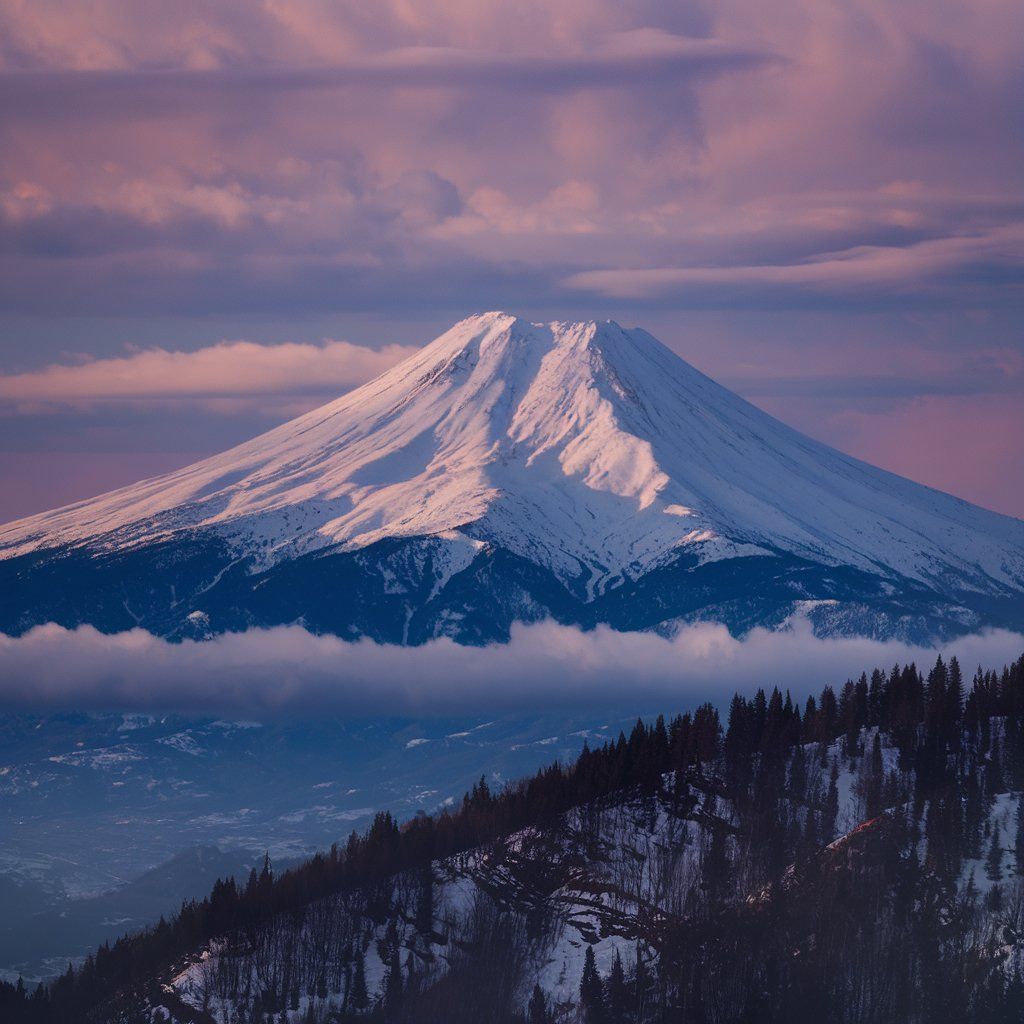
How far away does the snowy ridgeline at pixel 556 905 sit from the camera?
516 ft

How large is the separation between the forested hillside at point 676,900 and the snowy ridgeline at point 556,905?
0.20 metres

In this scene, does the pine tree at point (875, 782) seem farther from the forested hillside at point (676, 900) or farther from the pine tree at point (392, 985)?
the pine tree at point (392, 985)

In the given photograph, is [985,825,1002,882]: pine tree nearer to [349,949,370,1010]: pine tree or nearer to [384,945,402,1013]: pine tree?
[384,945,402,1013]: pine tree

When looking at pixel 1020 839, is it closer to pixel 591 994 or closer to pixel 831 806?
pixel 831 806

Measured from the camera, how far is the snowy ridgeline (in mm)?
157125

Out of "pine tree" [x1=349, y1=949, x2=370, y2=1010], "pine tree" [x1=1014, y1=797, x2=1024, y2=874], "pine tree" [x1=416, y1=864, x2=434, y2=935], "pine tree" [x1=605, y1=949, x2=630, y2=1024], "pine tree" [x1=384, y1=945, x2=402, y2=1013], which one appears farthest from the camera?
"pine tree" [x1=416, y1=864, x2=434, y2=935]

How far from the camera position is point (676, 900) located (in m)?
163

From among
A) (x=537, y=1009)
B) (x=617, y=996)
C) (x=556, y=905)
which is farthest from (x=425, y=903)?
(x=617, y=996)

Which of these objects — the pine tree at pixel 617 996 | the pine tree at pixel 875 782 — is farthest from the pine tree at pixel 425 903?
the pine tree at pixel 875 782

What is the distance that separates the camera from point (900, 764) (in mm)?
173625

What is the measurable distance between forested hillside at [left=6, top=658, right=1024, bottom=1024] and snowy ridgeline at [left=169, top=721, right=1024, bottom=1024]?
0.65 feet

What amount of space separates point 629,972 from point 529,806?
98.7 feet

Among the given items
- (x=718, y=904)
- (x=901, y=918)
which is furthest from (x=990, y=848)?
(x=718, y=904)

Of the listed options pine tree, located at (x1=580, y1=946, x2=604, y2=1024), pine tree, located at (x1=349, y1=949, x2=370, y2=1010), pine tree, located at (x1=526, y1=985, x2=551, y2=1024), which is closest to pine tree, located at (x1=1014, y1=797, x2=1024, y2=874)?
pine tree, located at (x1=580, y1=946, x2=604, y2=1024)
